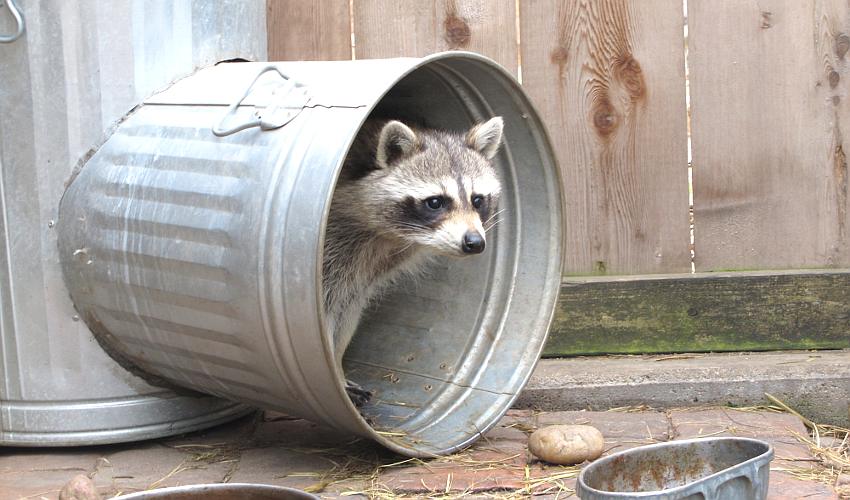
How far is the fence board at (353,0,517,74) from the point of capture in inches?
160

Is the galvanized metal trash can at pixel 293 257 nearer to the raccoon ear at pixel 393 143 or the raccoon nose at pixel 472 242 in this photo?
the raccoon ear at pixel 393 143

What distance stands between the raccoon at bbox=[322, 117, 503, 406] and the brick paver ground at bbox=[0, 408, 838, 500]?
37 centimetres

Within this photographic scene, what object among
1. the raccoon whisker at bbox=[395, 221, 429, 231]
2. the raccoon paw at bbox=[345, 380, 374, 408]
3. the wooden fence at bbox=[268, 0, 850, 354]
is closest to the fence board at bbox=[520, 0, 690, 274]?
the wooden fence at bbox=[268, 0, 850, 354]

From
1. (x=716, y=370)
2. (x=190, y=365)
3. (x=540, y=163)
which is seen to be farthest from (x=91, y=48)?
(x=716, y=370)

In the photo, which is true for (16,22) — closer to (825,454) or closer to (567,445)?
(567,445)

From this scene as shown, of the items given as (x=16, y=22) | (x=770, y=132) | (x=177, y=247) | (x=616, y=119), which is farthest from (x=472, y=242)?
(x=16, y=22)

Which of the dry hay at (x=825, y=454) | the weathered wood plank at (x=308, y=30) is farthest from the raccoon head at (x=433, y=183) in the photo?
the dry hay at (x=825, y=454)

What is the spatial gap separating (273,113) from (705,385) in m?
1.84

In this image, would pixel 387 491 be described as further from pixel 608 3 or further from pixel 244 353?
pixel 608 3

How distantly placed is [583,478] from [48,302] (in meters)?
1.80

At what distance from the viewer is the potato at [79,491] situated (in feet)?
9.64

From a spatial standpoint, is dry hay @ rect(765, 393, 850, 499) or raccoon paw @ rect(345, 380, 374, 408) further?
raccoon paw @ rect(345, 380, 374, 408)

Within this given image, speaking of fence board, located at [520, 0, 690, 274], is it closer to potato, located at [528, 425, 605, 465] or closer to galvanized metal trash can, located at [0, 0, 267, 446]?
potato, located at [528, 425, 605, 465]

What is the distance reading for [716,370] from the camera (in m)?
3.91
